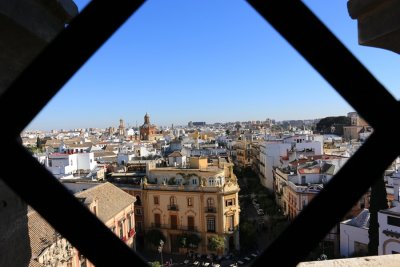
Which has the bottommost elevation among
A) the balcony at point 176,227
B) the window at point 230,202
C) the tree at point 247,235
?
the tree at point 247,235

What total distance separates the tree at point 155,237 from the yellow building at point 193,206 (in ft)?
0.91

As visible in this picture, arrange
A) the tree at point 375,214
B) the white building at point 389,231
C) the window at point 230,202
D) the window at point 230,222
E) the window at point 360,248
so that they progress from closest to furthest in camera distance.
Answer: the white building at point 389,231
the tree at point 375,214
the window at point 360,248
the window at point 230,202
the window at point 230,222

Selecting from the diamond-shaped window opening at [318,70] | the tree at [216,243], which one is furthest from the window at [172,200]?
the diamond-shaped window opening at [318,70]

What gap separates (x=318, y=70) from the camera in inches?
32.8

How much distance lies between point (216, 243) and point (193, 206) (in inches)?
107

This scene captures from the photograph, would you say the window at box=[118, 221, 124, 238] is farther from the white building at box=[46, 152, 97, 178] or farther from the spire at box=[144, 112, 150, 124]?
the spire at box=[144, 112, 150, 124]

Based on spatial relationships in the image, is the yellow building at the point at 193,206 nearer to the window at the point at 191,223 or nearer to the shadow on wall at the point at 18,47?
the window at the point at 191,223

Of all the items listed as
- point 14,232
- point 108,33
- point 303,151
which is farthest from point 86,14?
point 303,151

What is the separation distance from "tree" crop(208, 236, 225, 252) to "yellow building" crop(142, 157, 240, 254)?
15.6 inches

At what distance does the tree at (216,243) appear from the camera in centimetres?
2339

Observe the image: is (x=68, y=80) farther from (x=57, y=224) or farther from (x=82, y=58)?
(x=57, y=224)

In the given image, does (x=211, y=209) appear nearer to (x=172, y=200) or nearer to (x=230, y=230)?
(x=230, y=230)

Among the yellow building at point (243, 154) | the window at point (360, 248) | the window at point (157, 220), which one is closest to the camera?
the window at point (360, 248)

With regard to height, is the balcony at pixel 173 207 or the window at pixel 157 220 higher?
the balcony at pixel 173 207
